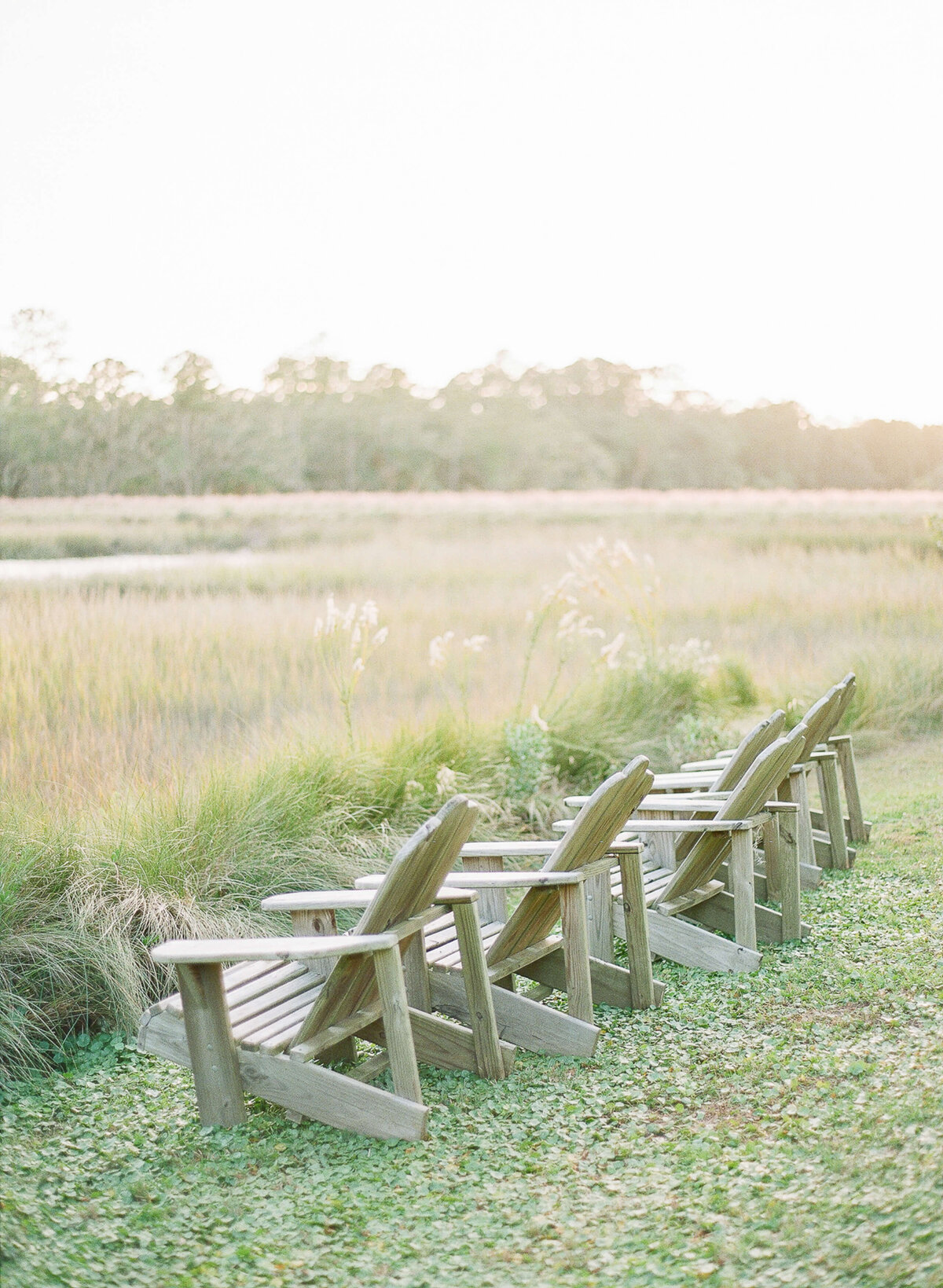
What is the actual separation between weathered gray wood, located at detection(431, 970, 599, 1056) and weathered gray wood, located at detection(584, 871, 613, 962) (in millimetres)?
528

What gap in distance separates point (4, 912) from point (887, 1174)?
330 centimetres

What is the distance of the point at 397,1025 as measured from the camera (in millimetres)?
3184

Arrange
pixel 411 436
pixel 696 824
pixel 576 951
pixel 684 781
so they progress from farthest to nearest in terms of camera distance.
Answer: pixel 411 436 < pixel 684 781 < pixel 696 824 < pixel 576 951

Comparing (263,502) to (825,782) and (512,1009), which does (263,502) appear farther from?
(512,1009)

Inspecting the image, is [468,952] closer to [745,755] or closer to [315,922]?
[315,922]

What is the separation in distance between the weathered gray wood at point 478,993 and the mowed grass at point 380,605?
2726mm

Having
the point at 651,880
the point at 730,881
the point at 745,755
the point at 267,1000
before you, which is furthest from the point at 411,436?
the point at 267,1000

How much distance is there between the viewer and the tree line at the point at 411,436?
10.0m

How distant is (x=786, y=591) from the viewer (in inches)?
527

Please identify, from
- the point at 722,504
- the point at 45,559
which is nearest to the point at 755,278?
the point at 722,504

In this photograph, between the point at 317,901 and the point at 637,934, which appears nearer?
the point at 317,901

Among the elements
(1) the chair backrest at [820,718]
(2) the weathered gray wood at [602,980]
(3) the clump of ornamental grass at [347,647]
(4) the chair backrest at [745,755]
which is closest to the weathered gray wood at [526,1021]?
(2) the weathered gray wood at [602,980]

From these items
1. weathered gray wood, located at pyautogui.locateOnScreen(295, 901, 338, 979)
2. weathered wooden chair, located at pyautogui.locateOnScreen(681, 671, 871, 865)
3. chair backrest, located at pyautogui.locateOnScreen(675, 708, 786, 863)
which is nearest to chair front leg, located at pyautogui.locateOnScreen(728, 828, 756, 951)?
chair backrest, located at pyautogui.locateOnScreen(675, 708, 786, 863)

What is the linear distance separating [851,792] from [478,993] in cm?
383
